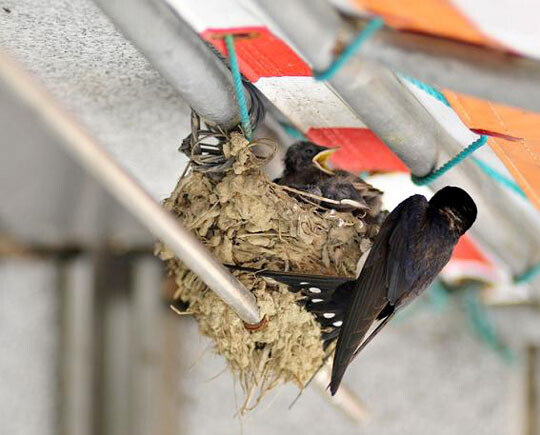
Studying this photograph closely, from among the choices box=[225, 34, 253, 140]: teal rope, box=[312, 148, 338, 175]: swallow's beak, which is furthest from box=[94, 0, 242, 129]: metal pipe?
box=[312, 148, 338, 175]: swallow's beak

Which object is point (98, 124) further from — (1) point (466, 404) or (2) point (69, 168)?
(1) point (466, 404)

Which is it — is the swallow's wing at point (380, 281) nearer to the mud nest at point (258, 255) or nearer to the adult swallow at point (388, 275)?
the adult swallow at point (388, 275)

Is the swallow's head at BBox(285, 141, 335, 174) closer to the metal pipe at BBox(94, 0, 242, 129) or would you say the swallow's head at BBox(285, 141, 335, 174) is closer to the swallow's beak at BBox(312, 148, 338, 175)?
the swallow's beak at BBox(312, 148, 338, 175)

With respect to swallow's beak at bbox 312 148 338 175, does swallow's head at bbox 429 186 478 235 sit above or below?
above

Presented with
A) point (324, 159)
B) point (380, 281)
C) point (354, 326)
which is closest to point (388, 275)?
point (380, 281)

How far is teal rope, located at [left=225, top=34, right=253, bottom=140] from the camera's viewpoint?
201 cm

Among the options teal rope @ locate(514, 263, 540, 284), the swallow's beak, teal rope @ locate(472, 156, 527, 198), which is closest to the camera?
teal rope @ locate(472, 156, 527, 198)

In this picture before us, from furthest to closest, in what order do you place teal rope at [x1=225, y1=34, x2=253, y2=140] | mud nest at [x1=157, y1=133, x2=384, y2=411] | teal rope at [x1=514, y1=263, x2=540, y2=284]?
teal rope at [x1=514, y1=263, x2=540, y2=284] → mud nest at [x1=157, y1=133, x2=384, y2=411] → teal rope at [x1=225, y1=34, x2=253, y2=140]

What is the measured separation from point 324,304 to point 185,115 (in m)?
0.62

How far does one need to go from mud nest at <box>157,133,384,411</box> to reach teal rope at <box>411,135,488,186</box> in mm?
216

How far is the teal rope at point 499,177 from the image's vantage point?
2756 millimetres

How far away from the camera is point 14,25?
88.7 inches

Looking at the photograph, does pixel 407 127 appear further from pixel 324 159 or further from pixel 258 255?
pixel 324 159

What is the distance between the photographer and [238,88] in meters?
2.14
